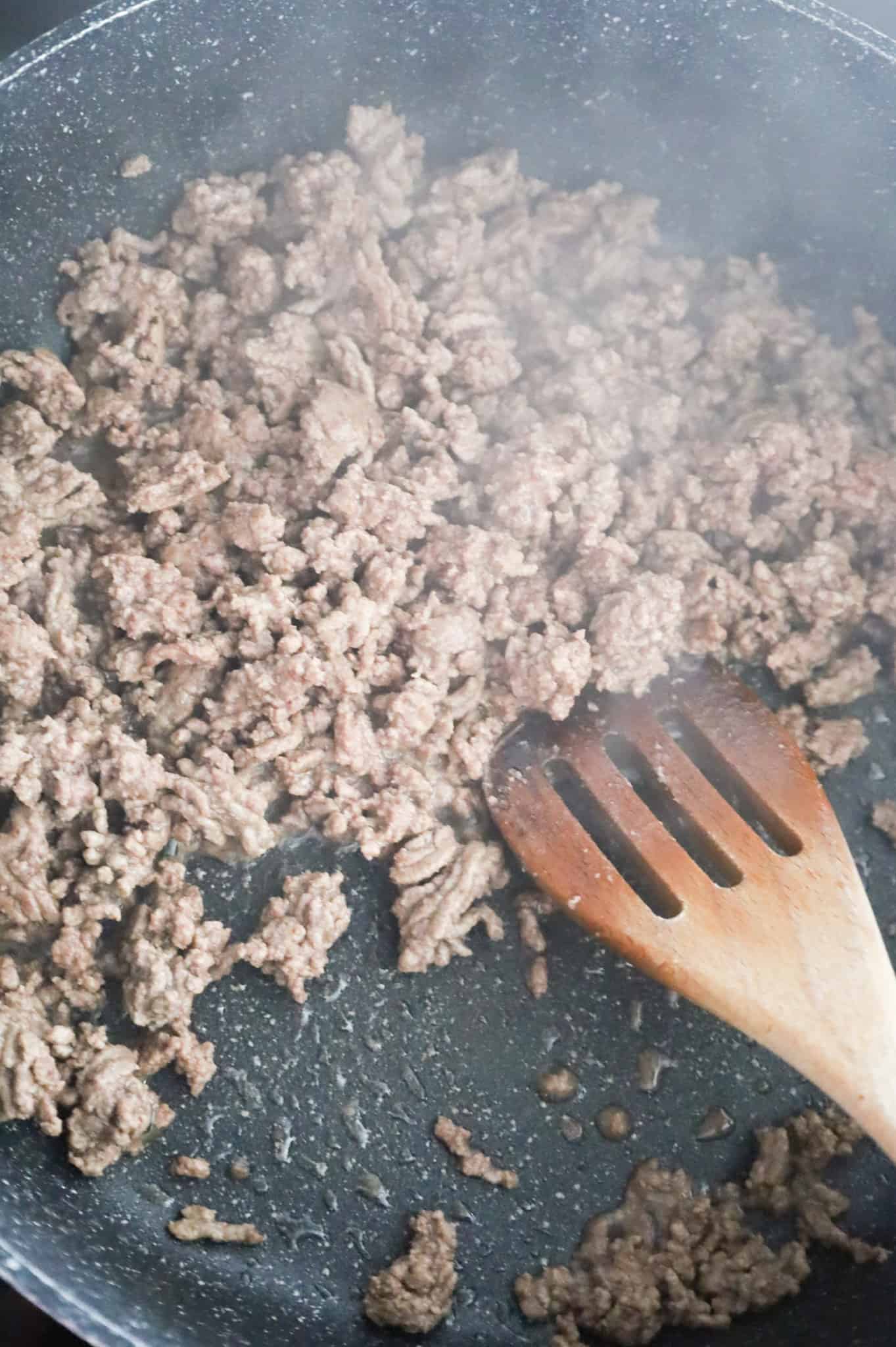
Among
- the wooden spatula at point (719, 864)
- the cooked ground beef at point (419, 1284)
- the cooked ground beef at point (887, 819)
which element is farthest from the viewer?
the cooked ground beef at point (887, 819)

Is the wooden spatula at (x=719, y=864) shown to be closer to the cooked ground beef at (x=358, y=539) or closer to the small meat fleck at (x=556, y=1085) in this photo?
the cooked ground beef at (x=358, y=539)

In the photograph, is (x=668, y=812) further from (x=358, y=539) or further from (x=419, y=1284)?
(x=419, y=1284)

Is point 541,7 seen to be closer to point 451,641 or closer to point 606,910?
point 451,641

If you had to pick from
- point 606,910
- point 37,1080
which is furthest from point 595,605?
point 37,1080

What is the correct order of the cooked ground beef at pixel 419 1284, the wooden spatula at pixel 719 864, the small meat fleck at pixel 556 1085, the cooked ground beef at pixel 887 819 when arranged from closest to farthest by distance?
the wooden spatula at pixel 719 864, the cooked ground beef at pixel 419 1284, the small meat fleck at pixel 556 1085, the cooked ground beef at pixel 887 819

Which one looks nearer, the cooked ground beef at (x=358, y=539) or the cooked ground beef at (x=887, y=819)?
the cooked ground beef at (x=358, y=539)

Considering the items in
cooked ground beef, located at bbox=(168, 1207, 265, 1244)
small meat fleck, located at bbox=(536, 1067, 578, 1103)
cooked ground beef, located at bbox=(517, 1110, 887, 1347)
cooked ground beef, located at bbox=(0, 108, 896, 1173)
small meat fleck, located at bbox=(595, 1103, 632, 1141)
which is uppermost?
cooked ground beef, located at bbox=(0, 108, 896, 1173)

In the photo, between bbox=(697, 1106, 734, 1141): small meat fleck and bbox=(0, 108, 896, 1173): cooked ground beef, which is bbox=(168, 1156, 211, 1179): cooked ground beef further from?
bbox=(697, 1106, 734, 1141): small meat fleck

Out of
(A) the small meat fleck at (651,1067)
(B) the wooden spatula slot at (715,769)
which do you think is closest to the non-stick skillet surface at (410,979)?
(A) the small meat fleck at (651,1067)

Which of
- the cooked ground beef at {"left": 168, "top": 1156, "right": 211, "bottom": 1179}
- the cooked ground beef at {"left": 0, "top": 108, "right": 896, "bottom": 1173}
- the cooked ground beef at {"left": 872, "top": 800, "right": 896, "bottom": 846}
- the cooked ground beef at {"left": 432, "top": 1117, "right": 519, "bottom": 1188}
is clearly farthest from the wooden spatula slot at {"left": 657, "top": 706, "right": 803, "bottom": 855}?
the cooked ground beef at {"left": 168, "top": 1156, "right": 211, "bottom": 1179}
